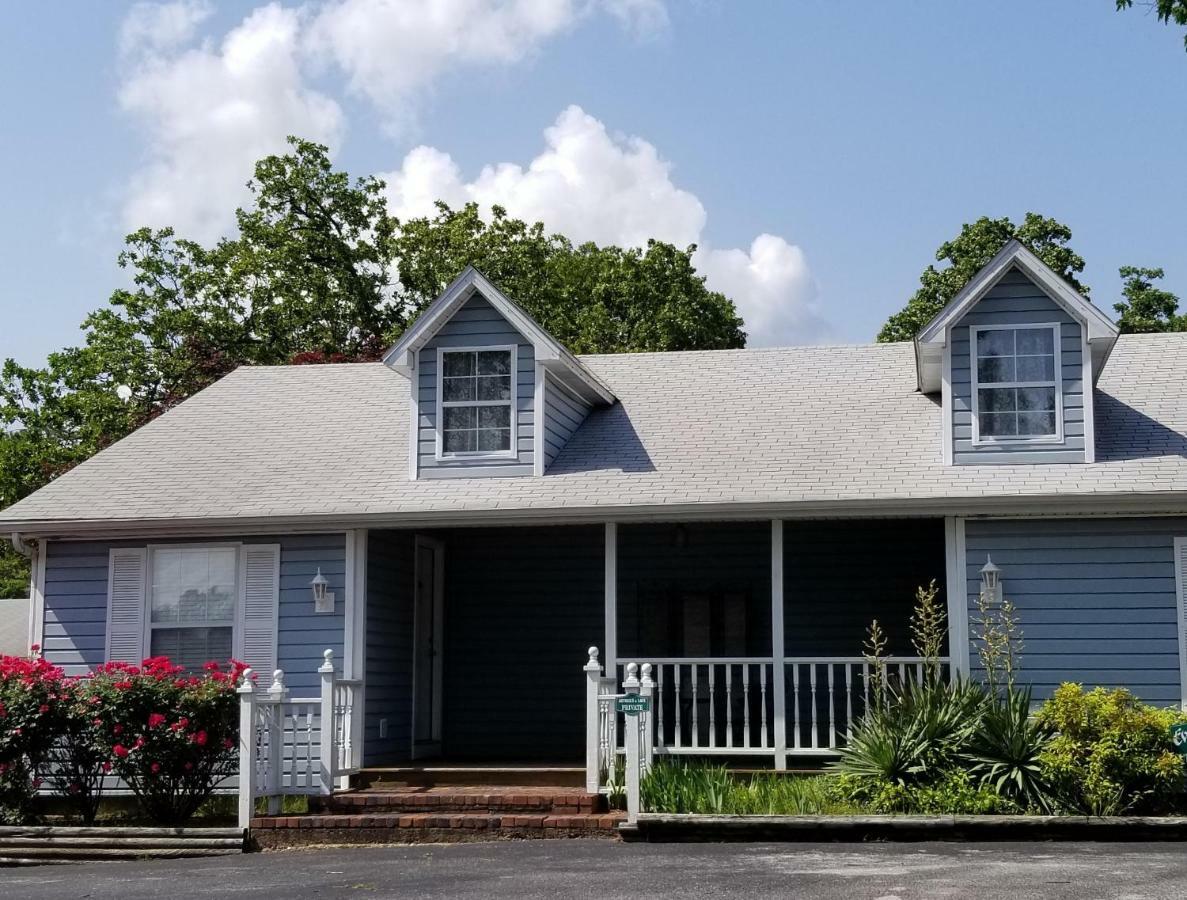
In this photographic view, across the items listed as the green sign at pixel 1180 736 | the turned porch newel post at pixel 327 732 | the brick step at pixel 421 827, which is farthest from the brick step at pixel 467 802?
the green sign at pixel 1180 736

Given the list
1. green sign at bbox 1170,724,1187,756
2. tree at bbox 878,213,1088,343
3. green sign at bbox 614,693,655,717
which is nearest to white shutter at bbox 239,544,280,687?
green sign at bbox 614,693,655,717

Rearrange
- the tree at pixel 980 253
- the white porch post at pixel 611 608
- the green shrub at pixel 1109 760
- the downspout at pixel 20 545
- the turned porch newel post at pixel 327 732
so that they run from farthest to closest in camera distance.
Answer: the tree at pixel 980 253 → the downspout at pixel 20 545 → the white porch post at pixel 611 608 → the turned porch newel post at pixel 327 732 → the green shrub at pixel 1109 760

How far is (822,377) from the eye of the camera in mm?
17344

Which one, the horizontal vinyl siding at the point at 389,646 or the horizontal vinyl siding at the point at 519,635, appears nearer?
the horizontal vinyl siding at the point at 389,646

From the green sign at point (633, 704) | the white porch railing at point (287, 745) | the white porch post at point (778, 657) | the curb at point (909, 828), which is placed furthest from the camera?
the white porch post at point (778, 657)

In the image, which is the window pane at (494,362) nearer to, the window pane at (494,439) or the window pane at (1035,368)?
the window pane at (494,439)

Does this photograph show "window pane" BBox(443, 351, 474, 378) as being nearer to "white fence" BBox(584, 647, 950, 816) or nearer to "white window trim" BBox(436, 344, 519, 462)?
"white window trim" BBox(436, 344, 519, 462)

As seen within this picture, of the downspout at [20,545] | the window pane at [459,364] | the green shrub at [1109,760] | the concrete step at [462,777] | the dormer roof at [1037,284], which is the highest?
the dormer roof at [1037,284]

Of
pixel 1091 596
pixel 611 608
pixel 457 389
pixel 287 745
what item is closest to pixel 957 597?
pixel 1091 596

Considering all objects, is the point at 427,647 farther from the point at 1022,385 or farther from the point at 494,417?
the point at 1022,385

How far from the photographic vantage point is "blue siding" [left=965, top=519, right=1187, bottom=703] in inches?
528

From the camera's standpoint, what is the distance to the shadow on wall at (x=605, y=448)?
15438 millimetres

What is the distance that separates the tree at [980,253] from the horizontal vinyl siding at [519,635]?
14.6 metres

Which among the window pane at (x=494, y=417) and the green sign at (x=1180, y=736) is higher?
the window pane at (x=494, y=417)
